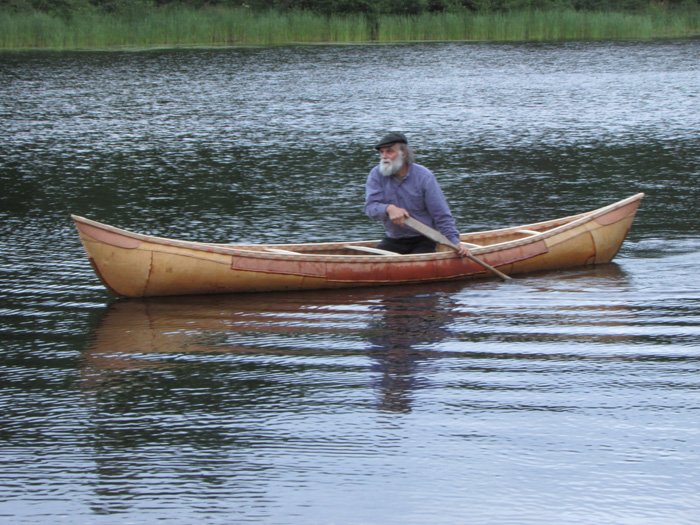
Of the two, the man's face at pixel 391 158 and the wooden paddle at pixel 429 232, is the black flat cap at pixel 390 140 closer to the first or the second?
the man's face at pixel 391 158

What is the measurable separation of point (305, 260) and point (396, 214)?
2.48 feet

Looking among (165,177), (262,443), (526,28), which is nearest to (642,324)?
(262,443)

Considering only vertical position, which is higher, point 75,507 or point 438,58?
point 438,58

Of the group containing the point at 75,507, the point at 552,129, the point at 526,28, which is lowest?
the point at 75,507

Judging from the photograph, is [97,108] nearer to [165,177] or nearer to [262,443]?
[165,177]

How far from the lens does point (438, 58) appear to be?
96.4 ft

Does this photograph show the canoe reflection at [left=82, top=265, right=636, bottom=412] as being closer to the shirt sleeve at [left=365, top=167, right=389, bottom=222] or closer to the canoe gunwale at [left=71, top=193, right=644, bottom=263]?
the canoe gunwale at [left=71, top=193, right=644, bottom=263]

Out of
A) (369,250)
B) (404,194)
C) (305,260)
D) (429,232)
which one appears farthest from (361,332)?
(369,250)

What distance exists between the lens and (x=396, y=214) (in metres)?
7.47

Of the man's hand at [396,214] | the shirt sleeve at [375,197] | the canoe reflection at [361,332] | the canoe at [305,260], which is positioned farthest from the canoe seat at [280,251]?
the man's hand at [396,214]

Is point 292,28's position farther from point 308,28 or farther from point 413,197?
point 413,197

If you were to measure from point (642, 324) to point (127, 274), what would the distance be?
3541 mm

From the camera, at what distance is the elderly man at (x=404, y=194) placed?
7.46 m

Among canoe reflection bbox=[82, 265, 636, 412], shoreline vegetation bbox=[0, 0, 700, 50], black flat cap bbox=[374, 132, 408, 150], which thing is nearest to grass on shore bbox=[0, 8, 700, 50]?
shoreline vegetation bbox=[0, 0, 700, 50]
